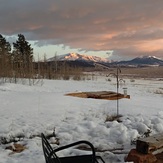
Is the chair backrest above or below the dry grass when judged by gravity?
above

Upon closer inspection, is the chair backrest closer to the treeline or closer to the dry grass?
the dry grass

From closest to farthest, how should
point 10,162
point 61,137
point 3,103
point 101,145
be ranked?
point 10,162 → point 101,145 → point 61,137 → point 3,103

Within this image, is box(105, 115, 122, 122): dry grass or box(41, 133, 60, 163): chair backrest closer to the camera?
box(41, 133, 60, 163): chair backrest

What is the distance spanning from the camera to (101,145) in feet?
16.4

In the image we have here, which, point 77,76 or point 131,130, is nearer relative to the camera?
point 131,130

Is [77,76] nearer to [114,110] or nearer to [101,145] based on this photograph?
[114,110]

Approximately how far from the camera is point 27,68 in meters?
25.9

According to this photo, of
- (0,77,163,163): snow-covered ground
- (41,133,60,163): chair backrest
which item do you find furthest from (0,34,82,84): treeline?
(41,133,60,163): chair backrest

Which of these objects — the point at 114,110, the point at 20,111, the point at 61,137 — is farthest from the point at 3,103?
the point at 61,137

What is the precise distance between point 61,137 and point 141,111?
10.4 feet

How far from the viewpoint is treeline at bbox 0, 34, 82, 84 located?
23938 mm

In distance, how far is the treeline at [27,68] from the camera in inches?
942

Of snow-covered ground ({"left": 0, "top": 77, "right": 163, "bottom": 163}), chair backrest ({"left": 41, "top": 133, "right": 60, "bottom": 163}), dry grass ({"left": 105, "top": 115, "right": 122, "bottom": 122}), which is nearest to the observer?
chair backrest ({"left": 41, "top": 133, "right": 60, "bottom": 163})

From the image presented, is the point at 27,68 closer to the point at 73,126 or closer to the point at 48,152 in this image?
the point at 73,126
